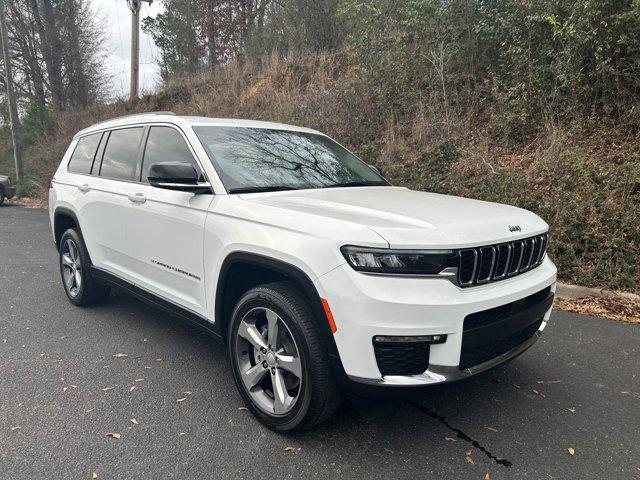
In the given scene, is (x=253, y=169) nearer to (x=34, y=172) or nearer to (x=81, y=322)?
(x=81, y=322)

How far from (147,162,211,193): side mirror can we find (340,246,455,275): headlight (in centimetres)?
121

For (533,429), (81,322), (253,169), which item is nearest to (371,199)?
(253,169)

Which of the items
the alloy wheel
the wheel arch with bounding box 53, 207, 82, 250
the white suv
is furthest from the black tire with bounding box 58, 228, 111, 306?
the alloy wheel

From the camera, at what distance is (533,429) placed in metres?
2.68

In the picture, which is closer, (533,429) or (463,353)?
(463,353)

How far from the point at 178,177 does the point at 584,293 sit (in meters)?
4.47

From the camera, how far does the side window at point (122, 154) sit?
386 centimetres

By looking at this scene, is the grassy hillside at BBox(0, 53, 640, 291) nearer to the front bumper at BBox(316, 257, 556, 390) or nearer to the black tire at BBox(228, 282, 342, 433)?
the front bumper at BBox(316, 257, 556, 390)

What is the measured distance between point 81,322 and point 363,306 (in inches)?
133

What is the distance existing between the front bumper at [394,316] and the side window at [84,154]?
3.44 meters

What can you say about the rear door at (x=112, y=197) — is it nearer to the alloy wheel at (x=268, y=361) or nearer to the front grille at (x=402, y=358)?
the alloy wheel at (x=268, y=361)

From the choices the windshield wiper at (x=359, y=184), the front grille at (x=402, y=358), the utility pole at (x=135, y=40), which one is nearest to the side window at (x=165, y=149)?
the windshield wiper at (x=359, y=184)

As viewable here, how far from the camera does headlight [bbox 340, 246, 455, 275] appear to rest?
2146mm

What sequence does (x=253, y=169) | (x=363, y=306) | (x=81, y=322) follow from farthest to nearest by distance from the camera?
(x=81, y=322) → (x=253, y=169) → (x=363, y=306)
